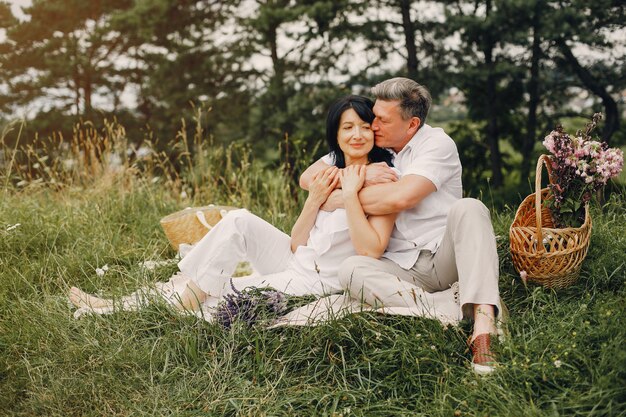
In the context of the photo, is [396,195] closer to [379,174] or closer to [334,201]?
[379,174]

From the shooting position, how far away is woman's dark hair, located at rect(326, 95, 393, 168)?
343 cm

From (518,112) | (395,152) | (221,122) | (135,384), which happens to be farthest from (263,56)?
(135,384)

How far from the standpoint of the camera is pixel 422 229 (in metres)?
3.36

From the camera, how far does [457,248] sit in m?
2.98

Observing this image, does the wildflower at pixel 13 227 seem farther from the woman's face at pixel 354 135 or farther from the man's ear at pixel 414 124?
the man's ear at pixel 414 124

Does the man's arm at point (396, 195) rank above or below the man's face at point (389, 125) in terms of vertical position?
below

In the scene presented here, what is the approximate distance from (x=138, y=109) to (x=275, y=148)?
6.04 m

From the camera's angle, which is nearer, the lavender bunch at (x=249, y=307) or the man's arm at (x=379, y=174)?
the lavender bunch at (x=249, y=307)

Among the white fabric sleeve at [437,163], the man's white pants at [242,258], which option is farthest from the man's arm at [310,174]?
the white fabric sleeve at [437,163]

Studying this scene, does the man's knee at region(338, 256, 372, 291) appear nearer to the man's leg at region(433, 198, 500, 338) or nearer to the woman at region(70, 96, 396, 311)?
the woman at region(70, 96, 396, 311)

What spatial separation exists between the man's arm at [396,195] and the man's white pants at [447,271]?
217 millimetres

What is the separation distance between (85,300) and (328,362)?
1581 millimetres

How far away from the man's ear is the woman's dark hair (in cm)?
22

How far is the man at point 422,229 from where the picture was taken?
2875mm
